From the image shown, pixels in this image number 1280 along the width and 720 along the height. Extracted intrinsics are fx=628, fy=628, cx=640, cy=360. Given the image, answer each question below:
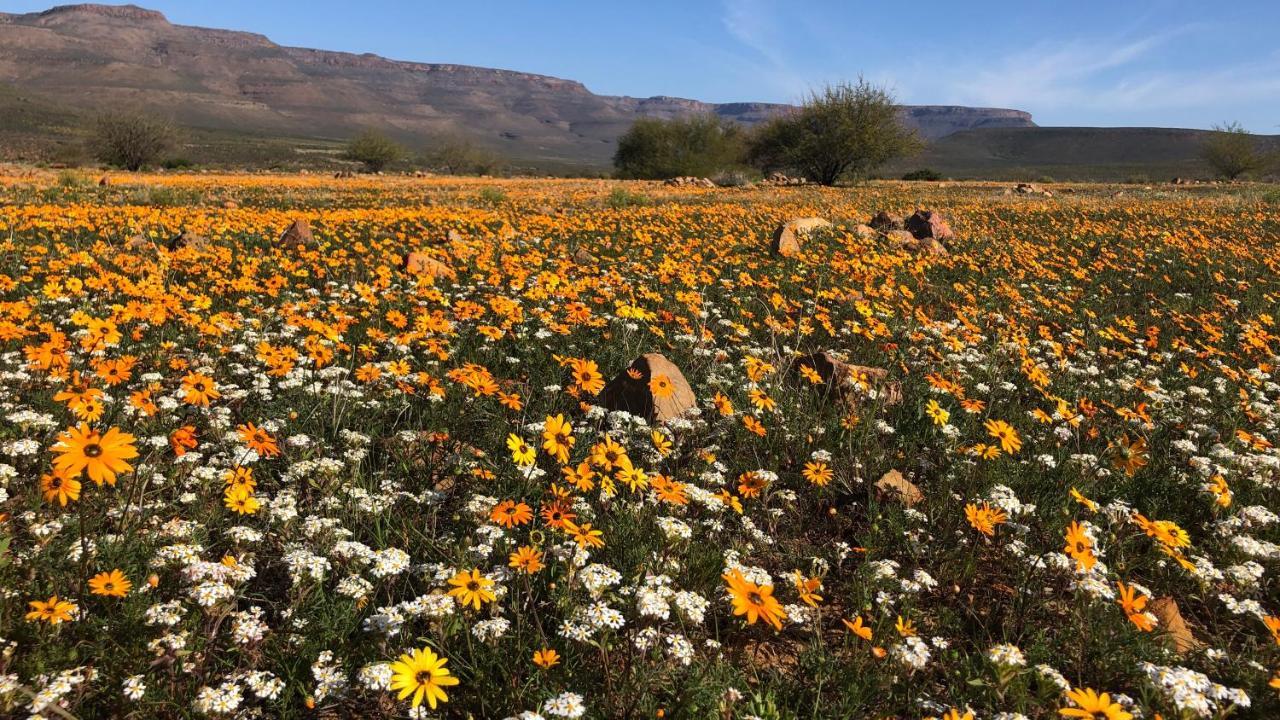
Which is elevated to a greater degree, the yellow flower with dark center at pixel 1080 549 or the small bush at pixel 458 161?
the small bush at pixel 458 161

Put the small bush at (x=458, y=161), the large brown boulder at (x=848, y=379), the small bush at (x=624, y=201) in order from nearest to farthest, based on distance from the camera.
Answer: the large brown boulder at (x=848, y=379) → the small bush at (x=624, y=201) → the small bush at (x=458, y=161)

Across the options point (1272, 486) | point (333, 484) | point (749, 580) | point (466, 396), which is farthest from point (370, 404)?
point (1272, 486)

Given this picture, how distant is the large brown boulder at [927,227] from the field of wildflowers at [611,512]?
606 cm

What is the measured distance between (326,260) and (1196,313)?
1269cm

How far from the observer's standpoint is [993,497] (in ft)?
12.1

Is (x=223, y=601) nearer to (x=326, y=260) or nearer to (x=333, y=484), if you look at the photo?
(x=333, y=484)

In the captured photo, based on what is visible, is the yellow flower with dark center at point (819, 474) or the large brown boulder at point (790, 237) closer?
the yellow flower with dark center at point (819, 474)

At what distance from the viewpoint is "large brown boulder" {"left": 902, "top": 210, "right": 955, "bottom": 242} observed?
14.4m

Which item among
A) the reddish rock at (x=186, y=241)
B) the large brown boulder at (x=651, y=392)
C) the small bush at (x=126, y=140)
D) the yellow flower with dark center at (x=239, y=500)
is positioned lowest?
the yellow flower with dark center at (x=239, y=500)

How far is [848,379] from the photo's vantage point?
5484 mm

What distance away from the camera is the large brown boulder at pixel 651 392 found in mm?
4754

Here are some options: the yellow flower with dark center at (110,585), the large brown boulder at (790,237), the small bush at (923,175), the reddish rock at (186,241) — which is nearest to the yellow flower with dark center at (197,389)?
the yellow flower with dark center at (110,585)

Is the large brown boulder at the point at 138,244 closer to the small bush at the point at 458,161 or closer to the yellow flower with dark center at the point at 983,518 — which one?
the yellow flower with dark center at the point at 983,518

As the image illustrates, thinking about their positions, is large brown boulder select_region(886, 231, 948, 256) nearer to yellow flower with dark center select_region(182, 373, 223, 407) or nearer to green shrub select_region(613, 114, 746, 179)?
yellow flower with dark center select_region(182, 373, 223, 407)
